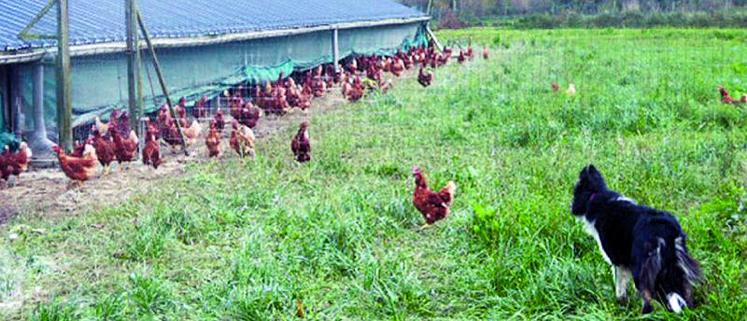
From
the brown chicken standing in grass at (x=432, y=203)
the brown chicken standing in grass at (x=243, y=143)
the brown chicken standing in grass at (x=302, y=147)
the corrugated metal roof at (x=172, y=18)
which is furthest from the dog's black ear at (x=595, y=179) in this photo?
the corrugated metal roof at (x=172, y=18)

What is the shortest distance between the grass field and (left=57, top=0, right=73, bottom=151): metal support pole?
1.10 meters

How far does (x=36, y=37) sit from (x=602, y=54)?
14.6 metres

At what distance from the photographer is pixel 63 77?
23.0 feet

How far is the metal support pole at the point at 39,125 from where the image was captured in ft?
25.7

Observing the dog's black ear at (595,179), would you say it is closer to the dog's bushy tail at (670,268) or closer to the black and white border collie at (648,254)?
the black and white border collie at (648,254)

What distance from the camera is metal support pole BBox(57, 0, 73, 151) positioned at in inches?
275

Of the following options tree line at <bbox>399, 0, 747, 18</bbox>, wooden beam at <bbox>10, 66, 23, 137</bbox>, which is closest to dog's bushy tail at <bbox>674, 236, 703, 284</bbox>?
wooden beam at <bbox>10, 66, 23, 137</bbox>

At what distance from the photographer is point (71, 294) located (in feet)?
14.4

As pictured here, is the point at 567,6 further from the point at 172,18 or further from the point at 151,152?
the point at 151,152

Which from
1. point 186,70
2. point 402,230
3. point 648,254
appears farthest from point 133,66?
point 648,254

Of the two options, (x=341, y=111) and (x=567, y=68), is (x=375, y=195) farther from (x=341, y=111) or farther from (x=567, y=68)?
(x=567, y=68)

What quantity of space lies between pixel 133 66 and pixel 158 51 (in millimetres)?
2021

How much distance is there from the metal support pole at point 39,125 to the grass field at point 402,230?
1.70 meters

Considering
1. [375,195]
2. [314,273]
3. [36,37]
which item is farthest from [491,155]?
[36,37]
